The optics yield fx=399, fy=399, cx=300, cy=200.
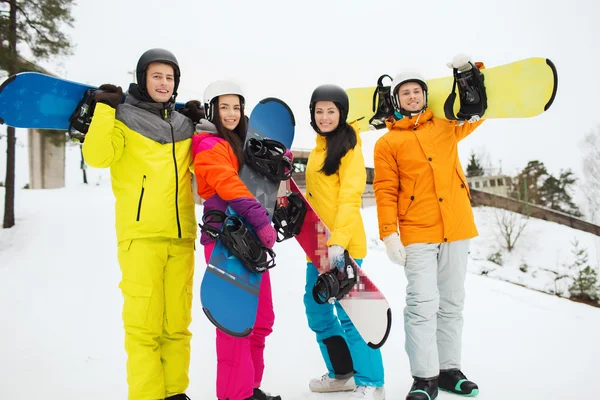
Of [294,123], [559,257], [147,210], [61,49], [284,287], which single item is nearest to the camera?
[147,210]

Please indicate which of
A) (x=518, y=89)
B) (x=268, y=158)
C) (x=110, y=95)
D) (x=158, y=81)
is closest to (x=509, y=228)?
(x=518, y=89)

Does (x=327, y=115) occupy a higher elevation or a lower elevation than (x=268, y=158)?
higher

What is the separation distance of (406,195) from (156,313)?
1844 mm

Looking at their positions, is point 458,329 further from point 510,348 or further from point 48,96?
point 48,96

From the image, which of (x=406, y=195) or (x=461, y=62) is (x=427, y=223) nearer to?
(x=406, y=195)

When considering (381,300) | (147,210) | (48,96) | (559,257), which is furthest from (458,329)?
(559,257)

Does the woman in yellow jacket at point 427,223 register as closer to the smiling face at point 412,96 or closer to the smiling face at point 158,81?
the smiling face at point 412,96

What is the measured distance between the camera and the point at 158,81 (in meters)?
2.55

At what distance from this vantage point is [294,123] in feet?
A: 9.59

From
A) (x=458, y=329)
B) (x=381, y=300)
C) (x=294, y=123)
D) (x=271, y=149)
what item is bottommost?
(x=458, y=329)

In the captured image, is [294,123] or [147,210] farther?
[294,123]

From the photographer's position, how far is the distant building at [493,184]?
27.3m

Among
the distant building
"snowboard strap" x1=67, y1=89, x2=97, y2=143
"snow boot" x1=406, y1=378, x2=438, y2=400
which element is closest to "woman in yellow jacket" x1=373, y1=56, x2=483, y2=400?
"snow boot" x1=406, y1=378, x2=438, y2=400

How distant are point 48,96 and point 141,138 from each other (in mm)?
766
